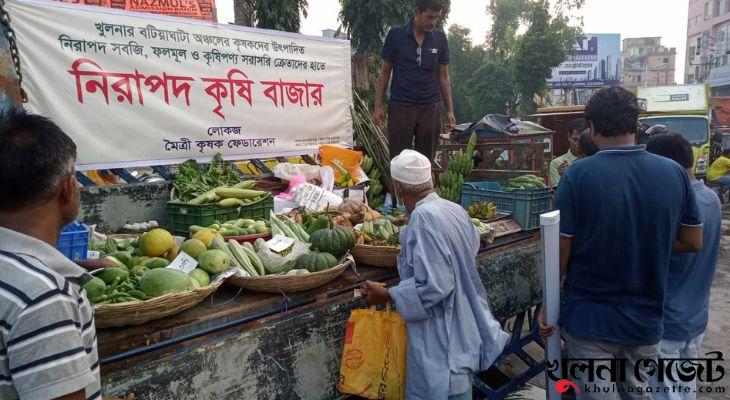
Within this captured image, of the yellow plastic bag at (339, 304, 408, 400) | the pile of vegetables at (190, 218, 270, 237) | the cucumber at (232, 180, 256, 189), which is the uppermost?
the cucumber at (232, 180, 256, 189)

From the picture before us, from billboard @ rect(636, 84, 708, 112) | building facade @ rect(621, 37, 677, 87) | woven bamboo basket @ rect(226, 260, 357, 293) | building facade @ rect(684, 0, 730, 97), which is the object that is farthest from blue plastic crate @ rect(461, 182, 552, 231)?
building facade @ rect(621, 37, 677, 87)

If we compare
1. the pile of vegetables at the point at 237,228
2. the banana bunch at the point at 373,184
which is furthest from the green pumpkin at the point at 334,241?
the banana bunch at the point at 373,184

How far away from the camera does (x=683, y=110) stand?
13.6m

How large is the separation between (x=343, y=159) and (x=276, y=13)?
602 cm

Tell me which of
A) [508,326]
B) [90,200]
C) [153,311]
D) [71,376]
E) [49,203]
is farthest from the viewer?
[508,326]

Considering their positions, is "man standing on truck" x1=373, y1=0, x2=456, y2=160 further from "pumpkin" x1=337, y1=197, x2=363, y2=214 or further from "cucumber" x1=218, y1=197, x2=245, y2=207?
"cucumber" x1=218, y1=197, x2=245, y2=207

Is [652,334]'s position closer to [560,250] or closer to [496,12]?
[560,250]

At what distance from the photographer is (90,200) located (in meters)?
3.19

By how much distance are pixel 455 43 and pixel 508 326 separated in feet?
128

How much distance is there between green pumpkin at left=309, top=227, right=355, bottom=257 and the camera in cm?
289

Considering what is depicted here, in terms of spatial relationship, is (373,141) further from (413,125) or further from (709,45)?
(709,45)

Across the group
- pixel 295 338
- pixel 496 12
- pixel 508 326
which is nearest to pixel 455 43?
pixel 496 12

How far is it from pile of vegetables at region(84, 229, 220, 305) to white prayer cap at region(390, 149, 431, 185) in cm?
101

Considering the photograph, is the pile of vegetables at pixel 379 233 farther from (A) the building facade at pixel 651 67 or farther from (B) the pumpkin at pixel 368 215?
(A) the building facade at pixel 651 67
